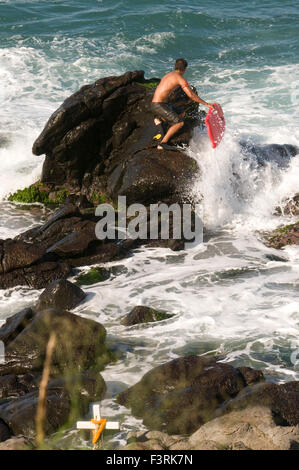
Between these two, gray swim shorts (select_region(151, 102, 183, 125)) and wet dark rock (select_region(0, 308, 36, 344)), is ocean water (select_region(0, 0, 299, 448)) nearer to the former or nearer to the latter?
gray swim shorts (select_region(151, 102, 183, 125))

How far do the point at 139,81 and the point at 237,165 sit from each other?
10.8ft

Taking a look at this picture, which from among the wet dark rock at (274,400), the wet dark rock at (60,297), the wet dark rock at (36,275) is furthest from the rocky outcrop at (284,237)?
the wet dark rock at (274,400)

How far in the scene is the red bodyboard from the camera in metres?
15.5

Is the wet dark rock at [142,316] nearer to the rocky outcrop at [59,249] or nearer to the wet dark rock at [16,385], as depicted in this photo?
the rocky outcrop at [59,249]

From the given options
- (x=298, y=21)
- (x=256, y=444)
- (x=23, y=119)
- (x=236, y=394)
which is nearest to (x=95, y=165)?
(x=23, y=119)

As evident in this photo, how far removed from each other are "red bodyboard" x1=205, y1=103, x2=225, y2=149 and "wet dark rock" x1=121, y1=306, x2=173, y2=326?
5.96 meters

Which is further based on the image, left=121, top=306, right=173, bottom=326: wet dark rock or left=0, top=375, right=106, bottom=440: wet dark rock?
left=121, top=306, right=173, bottom=326: wet dark rock

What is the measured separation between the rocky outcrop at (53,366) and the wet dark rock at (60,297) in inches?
41.1

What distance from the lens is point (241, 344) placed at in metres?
9.94

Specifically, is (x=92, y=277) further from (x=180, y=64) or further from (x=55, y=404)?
(x=180, y=64)

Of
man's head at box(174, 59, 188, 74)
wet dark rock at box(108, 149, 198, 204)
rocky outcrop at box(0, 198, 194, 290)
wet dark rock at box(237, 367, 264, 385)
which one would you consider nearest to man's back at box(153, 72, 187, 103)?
man's head at box(174, 59, 188, 74)

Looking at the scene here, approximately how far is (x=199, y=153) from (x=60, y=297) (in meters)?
5.89

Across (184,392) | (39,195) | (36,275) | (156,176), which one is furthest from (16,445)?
(39,195)

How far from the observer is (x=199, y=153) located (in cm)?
1562
